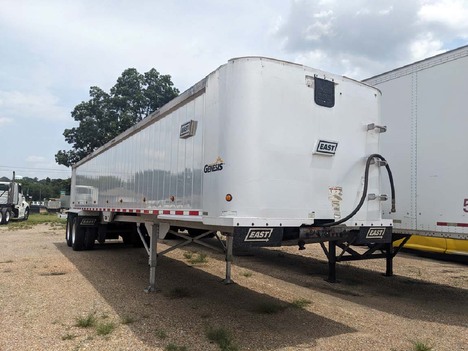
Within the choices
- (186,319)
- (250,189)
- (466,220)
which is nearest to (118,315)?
(186,319)

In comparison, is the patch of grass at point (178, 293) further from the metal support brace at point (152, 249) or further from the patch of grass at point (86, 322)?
the patch of grass at point (86, 322)

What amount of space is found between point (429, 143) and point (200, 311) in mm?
4557

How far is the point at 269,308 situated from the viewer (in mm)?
6105

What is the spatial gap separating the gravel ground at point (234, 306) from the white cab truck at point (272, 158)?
3.72 feet

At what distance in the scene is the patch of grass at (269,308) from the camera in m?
6.04

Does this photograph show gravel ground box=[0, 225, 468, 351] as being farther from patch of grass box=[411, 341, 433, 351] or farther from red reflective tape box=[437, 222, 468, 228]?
red reflective tape box=[437, 222, 468, 228]

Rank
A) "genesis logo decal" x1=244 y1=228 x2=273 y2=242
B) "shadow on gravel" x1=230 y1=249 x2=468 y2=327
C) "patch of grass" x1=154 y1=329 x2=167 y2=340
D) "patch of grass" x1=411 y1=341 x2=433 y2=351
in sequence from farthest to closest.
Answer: "shadow on gravel" x1=230 y1=249 x2=468 y2=327, "patch of grass" x1=154 y1=329 x2=167 y2=340, "patch of grass" x1=411 y1=341 x2=433 y2=351, "genesis logo decal" x1=244 y1=228 x2=273 y2=242

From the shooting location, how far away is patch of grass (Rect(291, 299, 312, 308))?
6395 mm

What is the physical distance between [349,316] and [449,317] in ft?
4.94

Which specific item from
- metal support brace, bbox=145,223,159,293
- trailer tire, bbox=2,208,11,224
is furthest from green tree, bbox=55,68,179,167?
metal support brace, bbox=145,223,159,293

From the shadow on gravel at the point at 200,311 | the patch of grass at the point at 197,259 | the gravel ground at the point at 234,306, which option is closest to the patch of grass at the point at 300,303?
the gravel ground at the point at 234,306

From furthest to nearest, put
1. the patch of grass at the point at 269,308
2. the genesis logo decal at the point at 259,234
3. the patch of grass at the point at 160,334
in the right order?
the patch of grass at the point at 269,308, the patch of grass at the point at 160,334, the genesis logo decal at the point at 259,234

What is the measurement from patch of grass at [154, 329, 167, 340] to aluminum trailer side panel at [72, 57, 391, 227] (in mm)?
1419

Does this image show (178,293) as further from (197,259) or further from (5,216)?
(5,216)
